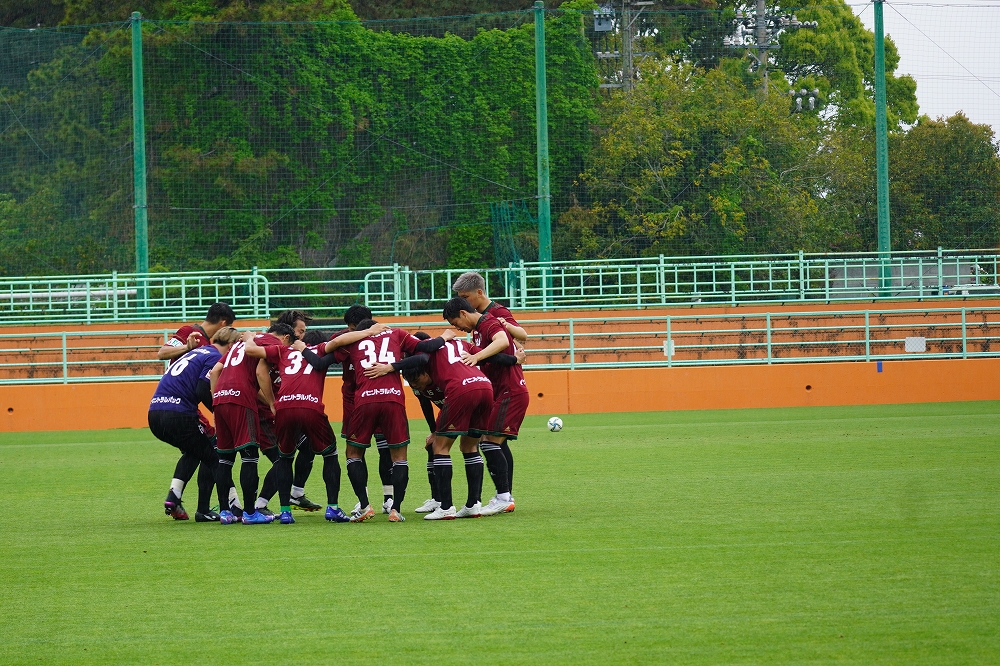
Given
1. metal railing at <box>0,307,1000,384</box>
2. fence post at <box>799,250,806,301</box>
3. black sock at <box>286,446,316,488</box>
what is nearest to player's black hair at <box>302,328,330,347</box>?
black sock at <box>286,446,316,488</box>

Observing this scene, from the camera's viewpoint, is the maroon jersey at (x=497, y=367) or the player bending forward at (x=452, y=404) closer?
the player bending forward at (x=452, y=404)

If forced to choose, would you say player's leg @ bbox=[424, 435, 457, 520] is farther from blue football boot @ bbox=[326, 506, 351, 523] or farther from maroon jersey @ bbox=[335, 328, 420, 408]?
blue football boot @ bbox=[326, 506, 351, 523]

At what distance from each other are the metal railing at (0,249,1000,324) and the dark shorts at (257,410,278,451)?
632 inches

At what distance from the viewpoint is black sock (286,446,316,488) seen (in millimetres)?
9547

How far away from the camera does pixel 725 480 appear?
429 inches

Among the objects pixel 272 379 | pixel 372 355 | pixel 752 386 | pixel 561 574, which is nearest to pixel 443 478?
pixel 372 355

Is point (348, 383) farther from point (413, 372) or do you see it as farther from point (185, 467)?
point (185, 467)

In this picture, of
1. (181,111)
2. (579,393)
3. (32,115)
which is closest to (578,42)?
(181,111)

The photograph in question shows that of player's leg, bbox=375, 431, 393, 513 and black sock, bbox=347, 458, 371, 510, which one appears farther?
player's leg, bbox=375, 431, 393, 513

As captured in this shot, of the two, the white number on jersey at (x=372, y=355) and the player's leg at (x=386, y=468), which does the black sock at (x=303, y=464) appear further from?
the white number on jersey at (x=372, y=355)

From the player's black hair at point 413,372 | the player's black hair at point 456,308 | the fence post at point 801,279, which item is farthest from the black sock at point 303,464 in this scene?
the fence post at point 801,279

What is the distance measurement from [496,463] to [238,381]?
2086 millimetres

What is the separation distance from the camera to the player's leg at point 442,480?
9.22 metres

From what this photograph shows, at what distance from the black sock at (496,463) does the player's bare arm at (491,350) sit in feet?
2.26
